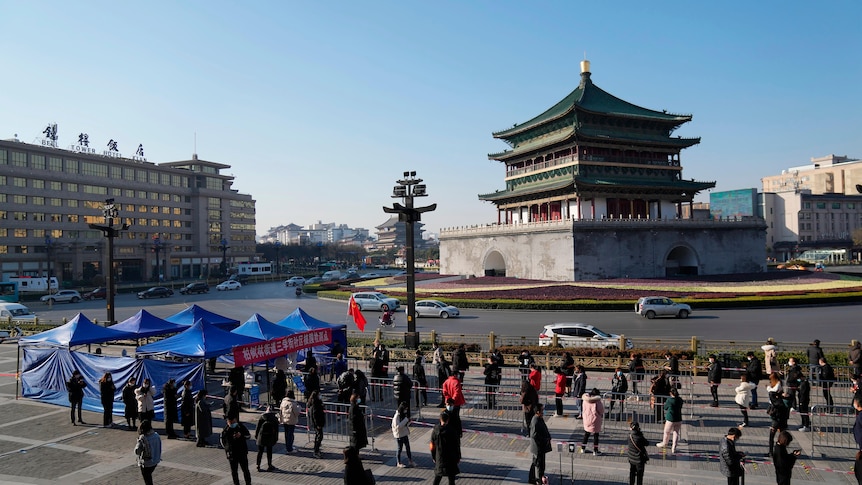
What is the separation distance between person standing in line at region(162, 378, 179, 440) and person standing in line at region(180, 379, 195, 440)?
207 millimetres

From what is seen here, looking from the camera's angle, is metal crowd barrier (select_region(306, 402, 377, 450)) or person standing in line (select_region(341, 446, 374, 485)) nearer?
person standing in line (select_region(341, 446, 374, 485))

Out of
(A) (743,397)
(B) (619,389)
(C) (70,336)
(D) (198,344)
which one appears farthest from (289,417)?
(A) (743,397)

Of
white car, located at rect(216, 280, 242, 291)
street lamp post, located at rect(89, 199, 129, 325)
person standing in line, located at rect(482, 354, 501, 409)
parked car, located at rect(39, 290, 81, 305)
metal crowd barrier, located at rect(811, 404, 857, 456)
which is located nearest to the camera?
metal crowd barrier, located at rect(811, 404, 857, 456)

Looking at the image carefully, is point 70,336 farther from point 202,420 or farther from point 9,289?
point 9,289

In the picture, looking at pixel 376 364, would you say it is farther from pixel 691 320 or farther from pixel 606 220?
pixel 606 220

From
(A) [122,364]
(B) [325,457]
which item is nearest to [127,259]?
(A) [122,364]

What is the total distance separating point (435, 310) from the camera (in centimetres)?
3444

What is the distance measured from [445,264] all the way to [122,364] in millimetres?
50079

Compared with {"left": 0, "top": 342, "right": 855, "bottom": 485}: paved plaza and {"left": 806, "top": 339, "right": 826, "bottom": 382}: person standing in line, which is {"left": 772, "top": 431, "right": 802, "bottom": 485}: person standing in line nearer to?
{"left": 0, "top": 342, "right": 855, "bottom": 485}: paved plaza

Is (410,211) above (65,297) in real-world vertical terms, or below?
above

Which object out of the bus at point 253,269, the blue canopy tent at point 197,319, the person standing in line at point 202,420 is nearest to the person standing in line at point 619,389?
the person standing in line at point 202,420

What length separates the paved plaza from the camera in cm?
1044

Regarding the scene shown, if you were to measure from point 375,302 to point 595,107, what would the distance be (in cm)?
3037

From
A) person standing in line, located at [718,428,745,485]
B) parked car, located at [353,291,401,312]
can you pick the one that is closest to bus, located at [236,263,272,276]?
parked car, located at [353,291,401,312]
